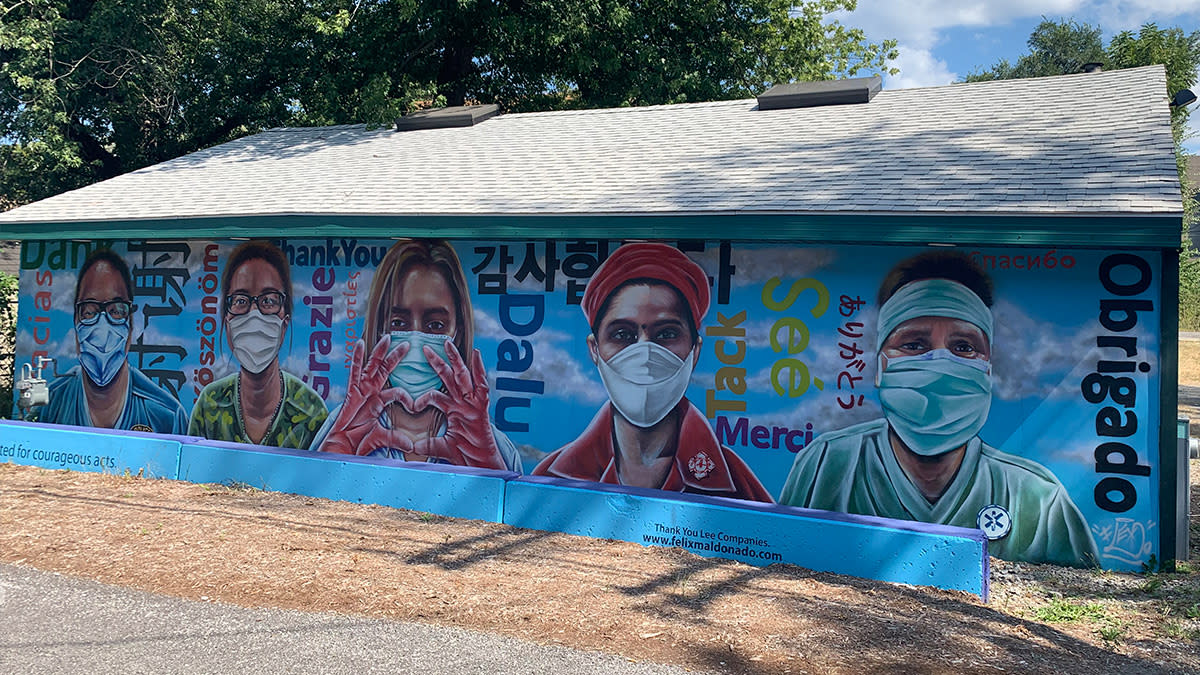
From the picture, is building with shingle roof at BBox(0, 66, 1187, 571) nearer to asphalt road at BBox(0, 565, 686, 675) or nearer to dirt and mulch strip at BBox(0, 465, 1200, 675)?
dirt and mulch strip at BBox(0, 465, 1200, 675)

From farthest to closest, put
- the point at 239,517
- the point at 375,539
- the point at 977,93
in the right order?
the point at 977,93 → the point at 239,517 → the point at 375,539

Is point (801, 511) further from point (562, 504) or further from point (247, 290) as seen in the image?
point (247, 290)

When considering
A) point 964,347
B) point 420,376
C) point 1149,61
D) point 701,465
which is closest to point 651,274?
point 701,465

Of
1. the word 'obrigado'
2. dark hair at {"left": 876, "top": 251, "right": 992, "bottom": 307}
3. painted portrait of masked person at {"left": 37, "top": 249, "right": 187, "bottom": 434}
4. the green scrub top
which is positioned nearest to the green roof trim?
dark hair at {"left": 876, "top": 251, "right": 992, "bottom": 307}

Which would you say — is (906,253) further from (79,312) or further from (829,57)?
(829,57)

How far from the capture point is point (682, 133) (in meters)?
11.5

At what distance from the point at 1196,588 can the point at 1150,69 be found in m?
7.10

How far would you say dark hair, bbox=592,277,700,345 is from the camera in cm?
866

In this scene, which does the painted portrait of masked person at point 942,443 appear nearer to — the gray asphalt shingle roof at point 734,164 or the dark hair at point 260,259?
the gray asphalt shingle roof at point 734,164

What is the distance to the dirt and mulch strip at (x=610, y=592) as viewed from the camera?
515cm

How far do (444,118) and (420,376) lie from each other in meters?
5.47

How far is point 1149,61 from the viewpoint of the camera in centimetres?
2091

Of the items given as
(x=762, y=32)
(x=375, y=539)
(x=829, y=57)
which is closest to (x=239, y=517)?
(x=375, y=539)
